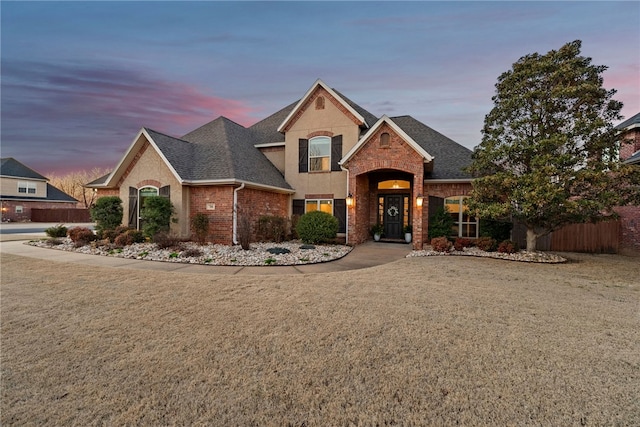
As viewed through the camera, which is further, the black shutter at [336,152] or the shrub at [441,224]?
the black shutter at [336,152]

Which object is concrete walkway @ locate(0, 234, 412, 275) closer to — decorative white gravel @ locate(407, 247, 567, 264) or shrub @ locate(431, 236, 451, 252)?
decorative white gravel @ locate(407, 247, 567, 264)

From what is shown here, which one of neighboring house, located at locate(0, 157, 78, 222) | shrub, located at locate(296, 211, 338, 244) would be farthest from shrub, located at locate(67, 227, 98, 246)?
neighboring house, located at locate(0, 157, 78, 222)

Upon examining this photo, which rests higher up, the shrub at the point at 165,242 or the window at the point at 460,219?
the window at the point at 460,219

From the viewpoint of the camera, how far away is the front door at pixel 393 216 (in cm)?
1500

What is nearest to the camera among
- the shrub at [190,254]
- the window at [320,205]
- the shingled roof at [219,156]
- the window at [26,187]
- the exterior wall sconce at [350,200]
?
the shrub at [190,254]

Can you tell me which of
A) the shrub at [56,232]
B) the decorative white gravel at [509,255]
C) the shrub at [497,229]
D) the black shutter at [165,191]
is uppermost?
the black shutter at [165,191]

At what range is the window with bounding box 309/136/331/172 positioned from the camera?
1527cm

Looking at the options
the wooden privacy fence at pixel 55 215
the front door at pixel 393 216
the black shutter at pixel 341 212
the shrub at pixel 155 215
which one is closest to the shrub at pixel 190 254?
the shrub at pixel 155 215

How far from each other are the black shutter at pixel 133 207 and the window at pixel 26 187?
1321 inches

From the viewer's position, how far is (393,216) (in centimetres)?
1514

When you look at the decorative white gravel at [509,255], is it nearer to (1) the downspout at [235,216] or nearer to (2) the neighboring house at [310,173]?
(2) the neighboring house at [310,173]

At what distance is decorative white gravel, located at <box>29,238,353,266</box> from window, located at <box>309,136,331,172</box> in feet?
17.5

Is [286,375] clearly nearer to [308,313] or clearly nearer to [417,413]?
[417,413]

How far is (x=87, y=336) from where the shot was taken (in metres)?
3.73
